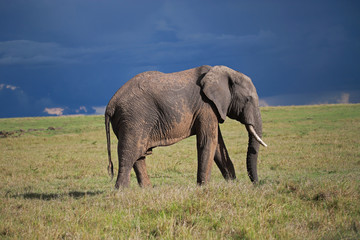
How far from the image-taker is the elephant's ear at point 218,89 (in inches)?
326

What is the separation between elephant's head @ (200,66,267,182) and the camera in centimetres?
842

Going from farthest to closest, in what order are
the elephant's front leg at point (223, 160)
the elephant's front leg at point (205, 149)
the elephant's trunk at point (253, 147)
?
the elephant's front leg at point (223, 160) < the elephant's trunk at point (253, 147) < the elephant's front leg at point (205, 149)

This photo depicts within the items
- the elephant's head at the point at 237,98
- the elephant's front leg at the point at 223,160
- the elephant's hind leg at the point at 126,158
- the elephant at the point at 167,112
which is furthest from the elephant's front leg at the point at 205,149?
the elephant's hind leg at the point at 126,158

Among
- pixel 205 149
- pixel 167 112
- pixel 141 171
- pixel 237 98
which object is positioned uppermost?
pixel 237 98

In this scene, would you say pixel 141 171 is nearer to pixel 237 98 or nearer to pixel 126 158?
pixel 126 158

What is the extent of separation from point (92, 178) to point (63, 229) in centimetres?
712

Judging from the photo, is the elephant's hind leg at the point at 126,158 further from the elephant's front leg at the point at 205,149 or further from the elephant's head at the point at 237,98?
the elephant's head at the point at 237,98

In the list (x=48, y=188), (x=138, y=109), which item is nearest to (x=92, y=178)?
(x=48, y=188)

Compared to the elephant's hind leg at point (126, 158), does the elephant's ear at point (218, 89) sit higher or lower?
higher

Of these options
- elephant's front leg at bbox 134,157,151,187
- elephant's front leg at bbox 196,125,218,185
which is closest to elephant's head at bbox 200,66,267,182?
elephant's front leg at bbox 196,125,218,185

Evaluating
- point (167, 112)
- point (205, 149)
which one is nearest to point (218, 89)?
point (167, 112)

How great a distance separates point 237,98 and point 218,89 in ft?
2.42

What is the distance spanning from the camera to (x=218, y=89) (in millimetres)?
8414

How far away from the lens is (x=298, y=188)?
7.28 metres
